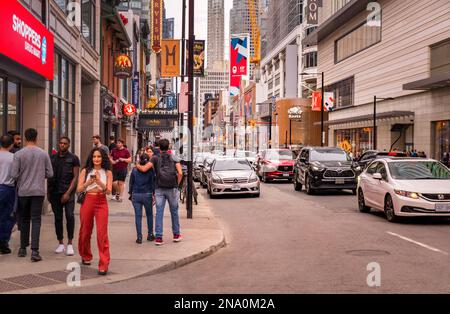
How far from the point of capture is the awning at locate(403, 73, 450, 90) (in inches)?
1329

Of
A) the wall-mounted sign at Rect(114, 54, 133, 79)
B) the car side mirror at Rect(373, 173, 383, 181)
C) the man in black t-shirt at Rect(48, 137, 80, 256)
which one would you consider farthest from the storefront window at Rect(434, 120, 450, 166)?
the man in black t-shirt at Rect(48, 137, 80, 256)

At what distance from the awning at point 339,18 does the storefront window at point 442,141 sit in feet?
53.3

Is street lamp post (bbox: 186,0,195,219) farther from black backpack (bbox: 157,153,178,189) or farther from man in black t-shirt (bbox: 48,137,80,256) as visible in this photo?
man in black t-shirt (bbox: 48,137,80,256)

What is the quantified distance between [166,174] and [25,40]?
4.28 meters

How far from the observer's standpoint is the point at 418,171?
1430 centimetres

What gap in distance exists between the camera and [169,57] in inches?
834

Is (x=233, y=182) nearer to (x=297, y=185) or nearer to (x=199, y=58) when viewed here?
(x=297, y=185)

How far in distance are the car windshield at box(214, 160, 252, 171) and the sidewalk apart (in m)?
9.40

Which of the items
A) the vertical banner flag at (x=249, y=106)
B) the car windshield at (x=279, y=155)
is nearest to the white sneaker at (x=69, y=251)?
the car windshield at (x=279, y=155)

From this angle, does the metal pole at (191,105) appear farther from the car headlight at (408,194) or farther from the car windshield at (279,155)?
the car windshield at (279,155)

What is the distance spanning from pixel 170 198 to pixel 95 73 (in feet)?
47.8

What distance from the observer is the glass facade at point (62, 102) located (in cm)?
1625

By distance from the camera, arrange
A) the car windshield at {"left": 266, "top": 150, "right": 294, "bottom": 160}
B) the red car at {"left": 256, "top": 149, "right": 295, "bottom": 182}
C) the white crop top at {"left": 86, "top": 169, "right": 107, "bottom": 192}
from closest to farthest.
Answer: the white crop top at {"left": 86, "top": 169, "right": 107, "bottom": 192} → the red car at {"left": 256, "top": 149, "right": 295, "bottom": 182} → the car windshield at {"left": 266, "top": 150, "right": 294, "bottom": 160}
